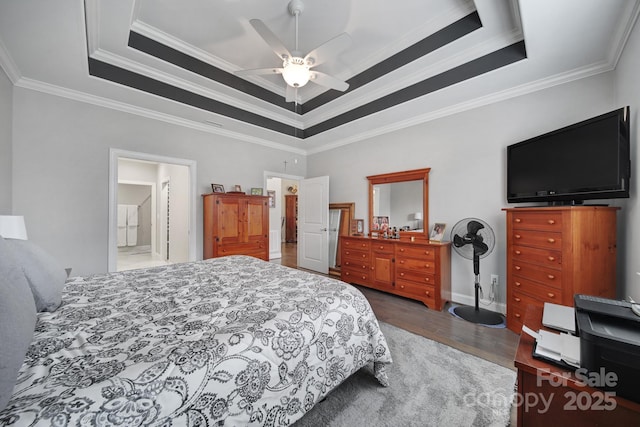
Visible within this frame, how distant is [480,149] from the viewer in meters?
2.99

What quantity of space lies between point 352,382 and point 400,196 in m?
2.72

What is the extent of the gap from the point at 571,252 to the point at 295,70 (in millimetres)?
2728

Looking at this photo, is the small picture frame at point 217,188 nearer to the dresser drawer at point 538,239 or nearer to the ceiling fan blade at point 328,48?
the ceiling fan blade at point 328,48

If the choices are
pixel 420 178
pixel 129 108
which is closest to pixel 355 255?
pixel 420 178

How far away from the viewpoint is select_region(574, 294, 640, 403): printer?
0.71 m

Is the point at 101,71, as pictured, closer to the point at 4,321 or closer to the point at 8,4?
the point at 8,4

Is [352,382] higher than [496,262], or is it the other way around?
[496,262]

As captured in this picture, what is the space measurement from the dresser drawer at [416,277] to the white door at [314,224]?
1.62 metres

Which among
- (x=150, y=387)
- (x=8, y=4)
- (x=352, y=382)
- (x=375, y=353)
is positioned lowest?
(x=352, y=382)

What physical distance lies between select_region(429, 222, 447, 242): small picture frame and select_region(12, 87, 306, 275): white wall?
12.7 feet

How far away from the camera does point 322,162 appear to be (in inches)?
197

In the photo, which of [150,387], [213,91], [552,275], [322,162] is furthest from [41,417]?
[322,162]

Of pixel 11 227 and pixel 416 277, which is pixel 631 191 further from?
pixel 11 227

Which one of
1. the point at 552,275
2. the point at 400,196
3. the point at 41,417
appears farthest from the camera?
the point at 400,196
